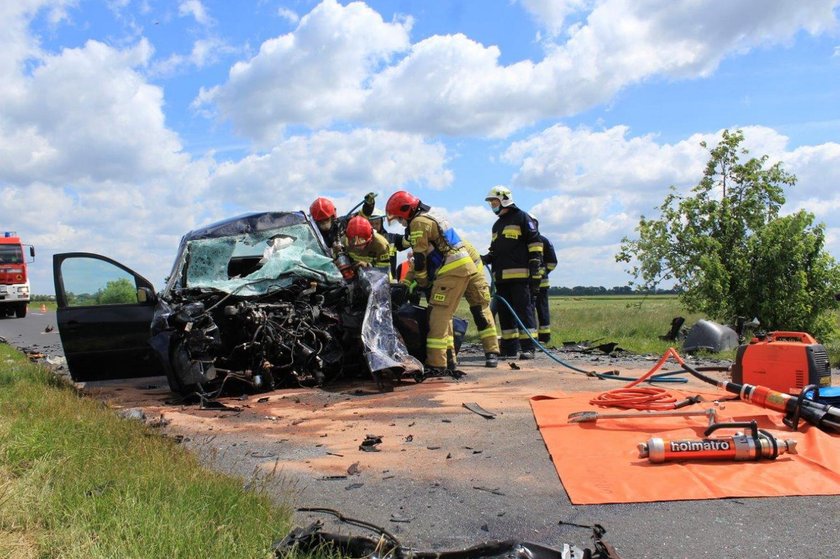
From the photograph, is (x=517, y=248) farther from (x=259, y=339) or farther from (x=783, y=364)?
(x=783, y=364)

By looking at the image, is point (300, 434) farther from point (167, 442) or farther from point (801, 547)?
point (801, 547)

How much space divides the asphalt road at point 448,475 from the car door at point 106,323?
1.51 feet

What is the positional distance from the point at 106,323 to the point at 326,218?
311cm

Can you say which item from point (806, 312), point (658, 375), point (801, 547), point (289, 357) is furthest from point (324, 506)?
point (806, 312)

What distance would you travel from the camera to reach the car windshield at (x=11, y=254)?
78.6 ft

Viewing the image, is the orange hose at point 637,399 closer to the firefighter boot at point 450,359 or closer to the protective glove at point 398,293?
the firefighter boot at point 450,359

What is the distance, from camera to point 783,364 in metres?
5.27

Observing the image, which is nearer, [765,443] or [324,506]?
[324,506]

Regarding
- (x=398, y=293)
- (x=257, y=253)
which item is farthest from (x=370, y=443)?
(x=257, y=253)

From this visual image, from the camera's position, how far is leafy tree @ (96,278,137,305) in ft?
23.8

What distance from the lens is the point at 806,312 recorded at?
11.3 m

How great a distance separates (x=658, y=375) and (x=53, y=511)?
5503mm

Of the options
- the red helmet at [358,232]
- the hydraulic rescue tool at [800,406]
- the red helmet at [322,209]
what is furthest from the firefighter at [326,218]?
the hydraulic rescue tool at [800,406]

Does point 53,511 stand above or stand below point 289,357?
below
